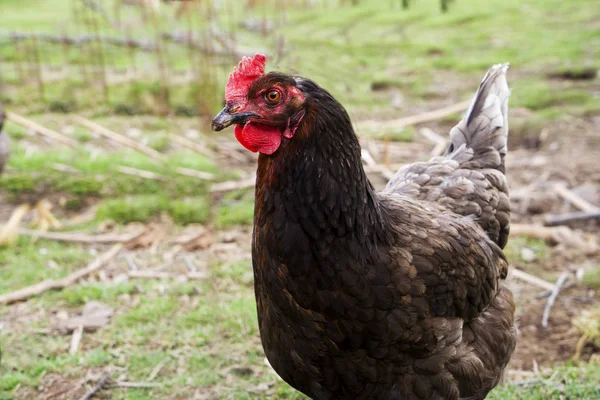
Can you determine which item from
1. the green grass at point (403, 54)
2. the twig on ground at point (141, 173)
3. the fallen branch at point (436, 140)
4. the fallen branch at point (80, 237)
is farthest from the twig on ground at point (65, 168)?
the fallen branch at point (436, 140)

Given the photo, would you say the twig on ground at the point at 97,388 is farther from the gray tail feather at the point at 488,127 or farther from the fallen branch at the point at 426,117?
the fallen branch at the point at 426,117

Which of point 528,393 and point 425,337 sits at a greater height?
point 425,337

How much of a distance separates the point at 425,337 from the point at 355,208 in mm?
684

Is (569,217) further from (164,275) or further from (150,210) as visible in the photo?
(150,210)

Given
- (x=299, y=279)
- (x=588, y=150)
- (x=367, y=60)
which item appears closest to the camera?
(x=299, y=279)

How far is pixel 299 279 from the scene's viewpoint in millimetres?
2438

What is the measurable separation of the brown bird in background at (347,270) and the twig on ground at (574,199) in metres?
3.08

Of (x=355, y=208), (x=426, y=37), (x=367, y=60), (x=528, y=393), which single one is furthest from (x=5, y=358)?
(x=426, y=37)

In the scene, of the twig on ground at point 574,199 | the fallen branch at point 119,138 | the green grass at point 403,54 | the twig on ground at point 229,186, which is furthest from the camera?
the green grass at point 403,54

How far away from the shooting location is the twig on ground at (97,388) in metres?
3.72

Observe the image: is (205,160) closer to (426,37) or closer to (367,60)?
(367,60)

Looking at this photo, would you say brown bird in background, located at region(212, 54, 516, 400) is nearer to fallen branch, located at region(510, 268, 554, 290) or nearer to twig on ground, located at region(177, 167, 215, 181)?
fallen branch, located at region(510, 268, 554, 290)

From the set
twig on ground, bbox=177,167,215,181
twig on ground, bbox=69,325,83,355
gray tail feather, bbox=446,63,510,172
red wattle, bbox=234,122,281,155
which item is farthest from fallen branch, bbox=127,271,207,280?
red wattle, bbox=234,122,281,155

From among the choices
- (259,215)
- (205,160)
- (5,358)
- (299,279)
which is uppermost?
(259,215)
